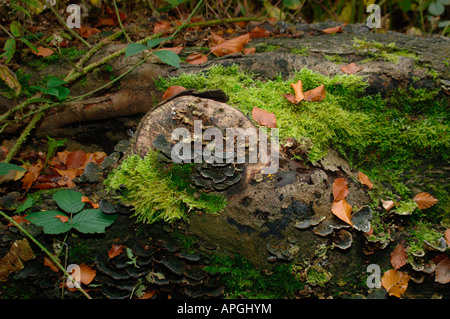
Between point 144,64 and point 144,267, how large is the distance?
96.4 inches

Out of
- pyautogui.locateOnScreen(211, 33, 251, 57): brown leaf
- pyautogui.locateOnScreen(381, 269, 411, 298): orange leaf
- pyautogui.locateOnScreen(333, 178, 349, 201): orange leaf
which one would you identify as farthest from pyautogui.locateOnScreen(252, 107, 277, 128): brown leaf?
pyautogui.locateOnScreen(381, 269, 411, 298): orange leaf

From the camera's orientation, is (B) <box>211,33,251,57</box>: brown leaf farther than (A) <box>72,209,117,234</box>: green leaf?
Yes

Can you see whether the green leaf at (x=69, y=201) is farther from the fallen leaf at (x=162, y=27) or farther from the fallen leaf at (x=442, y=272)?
the fallen leaf at (x=442, y=272)

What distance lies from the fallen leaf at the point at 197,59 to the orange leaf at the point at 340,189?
2200 mm

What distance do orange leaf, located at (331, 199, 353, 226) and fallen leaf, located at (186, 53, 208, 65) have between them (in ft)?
7.71

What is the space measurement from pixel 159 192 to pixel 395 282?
2132mm

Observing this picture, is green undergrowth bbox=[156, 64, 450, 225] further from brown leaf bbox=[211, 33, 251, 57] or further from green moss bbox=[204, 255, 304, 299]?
green moss bbox=[204, 255, 304, 299]

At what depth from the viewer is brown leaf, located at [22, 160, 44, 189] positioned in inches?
131

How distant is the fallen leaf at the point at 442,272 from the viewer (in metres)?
2.40

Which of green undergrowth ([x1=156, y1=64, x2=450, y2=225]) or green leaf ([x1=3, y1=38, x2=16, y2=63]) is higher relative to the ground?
green leaf ([x1=3, y1=38, x2=16, y2=63])

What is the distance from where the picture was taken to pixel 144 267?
8.19ft

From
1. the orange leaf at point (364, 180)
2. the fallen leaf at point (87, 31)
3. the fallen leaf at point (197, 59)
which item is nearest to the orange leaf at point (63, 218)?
the fallen leaf at point (197, 59)

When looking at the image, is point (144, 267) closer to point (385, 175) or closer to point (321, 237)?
point (321, 237)

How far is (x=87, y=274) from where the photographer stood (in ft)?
8.46
